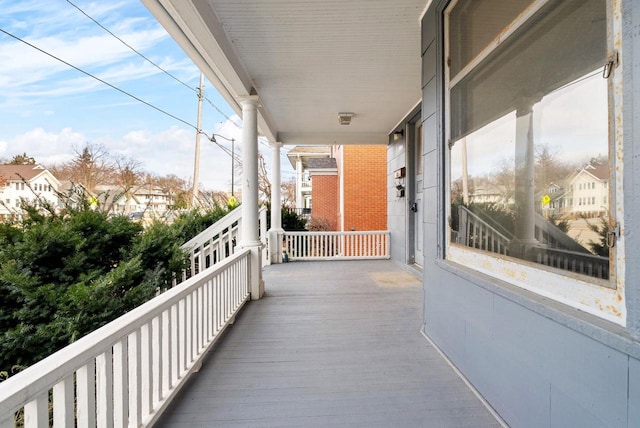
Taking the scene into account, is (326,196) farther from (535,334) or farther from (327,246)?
(535,334)

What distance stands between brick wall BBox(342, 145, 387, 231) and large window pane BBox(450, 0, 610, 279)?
23.3ft

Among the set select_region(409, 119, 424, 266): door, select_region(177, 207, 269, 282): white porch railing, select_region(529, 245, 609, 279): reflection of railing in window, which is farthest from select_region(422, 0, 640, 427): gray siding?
select_region(409, 119, 424, 266): door

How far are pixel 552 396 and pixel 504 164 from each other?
3.72ft

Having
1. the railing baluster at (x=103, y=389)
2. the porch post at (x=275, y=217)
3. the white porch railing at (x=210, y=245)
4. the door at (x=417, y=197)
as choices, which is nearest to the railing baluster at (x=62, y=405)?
the railing baluster at (x=103, y=389)

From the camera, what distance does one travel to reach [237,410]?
5.78ft

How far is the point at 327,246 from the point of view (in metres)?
7.25

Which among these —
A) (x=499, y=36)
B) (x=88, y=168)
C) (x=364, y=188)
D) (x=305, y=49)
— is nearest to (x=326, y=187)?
(x=364, y=188)

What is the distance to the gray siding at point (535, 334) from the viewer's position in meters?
0.97

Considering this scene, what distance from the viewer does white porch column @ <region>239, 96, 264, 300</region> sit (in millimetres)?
3959

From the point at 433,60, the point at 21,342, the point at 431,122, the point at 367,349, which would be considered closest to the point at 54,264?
the point at 21,342

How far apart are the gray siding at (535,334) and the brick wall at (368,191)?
22.0 ft

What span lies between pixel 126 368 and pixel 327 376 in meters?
1.24

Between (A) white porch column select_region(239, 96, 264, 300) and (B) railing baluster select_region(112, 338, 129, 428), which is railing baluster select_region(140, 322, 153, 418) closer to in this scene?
(B) railing baluster select_region(112, 338, 129, 428)

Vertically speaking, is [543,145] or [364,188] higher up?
[364,188]
